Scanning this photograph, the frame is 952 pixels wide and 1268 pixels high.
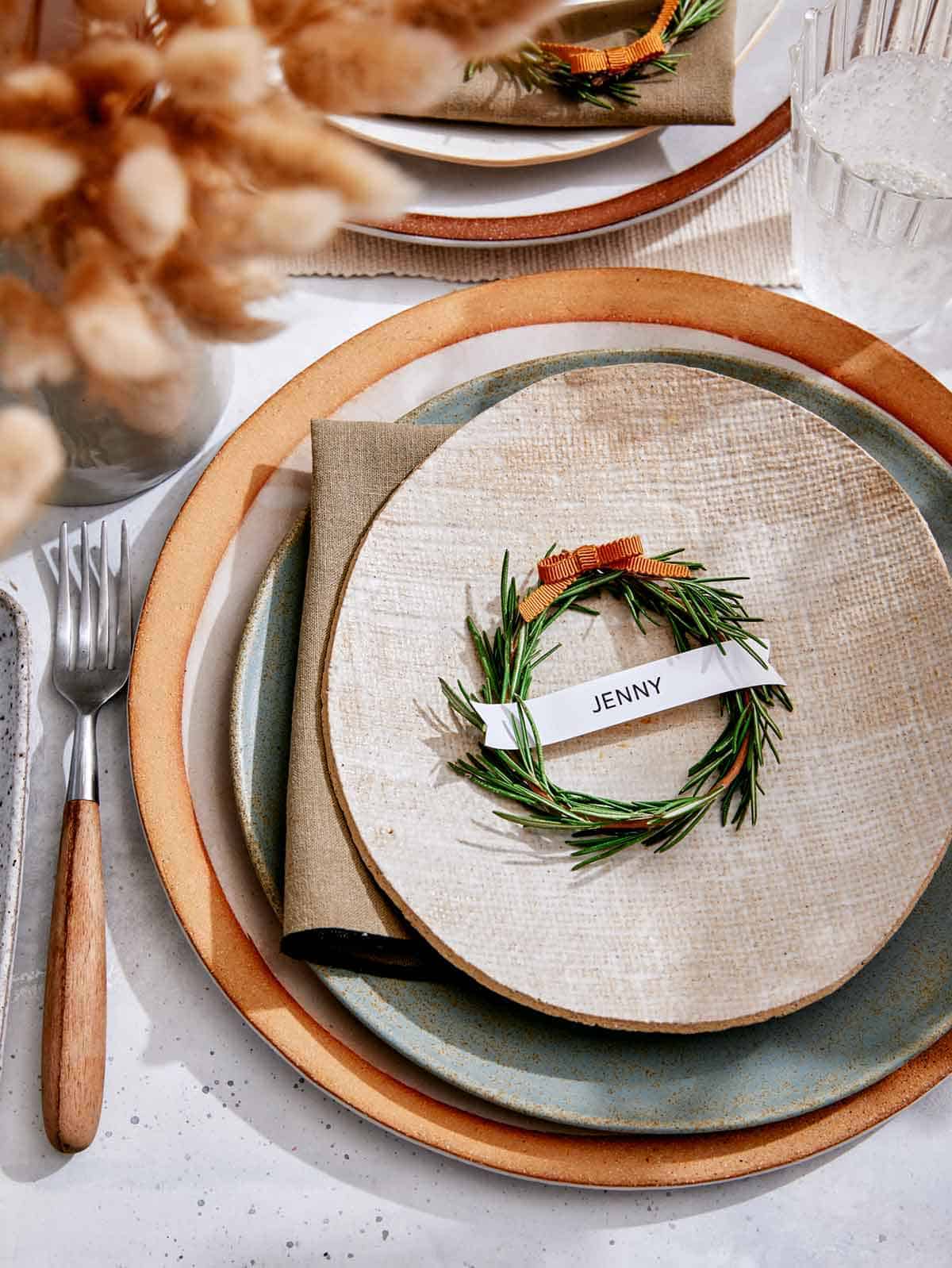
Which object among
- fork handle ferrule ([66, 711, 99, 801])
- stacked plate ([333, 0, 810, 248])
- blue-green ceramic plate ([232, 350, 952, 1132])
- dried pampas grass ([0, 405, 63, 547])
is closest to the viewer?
dried pampas grass ([0, 405, 63, 547])

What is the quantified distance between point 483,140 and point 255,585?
0.35 m

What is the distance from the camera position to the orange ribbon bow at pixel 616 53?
2.37ft

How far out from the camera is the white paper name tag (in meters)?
0.60

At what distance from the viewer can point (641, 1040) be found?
0.56 metres

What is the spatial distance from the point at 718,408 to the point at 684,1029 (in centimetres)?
36

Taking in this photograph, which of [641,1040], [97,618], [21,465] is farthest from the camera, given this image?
[97,618]

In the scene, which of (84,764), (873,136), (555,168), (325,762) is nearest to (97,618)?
(84,764)

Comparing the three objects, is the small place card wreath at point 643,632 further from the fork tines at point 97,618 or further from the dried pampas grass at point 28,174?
the dried pampas grass at point 28,174

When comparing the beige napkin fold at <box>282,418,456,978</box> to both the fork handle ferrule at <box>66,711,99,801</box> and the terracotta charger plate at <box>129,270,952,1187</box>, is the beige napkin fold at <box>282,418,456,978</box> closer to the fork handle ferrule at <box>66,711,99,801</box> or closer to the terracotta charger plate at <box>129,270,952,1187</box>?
the terracotta charger plate at <box>129,270,952,1187</box>

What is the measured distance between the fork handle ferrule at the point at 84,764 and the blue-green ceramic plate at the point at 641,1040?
11cm

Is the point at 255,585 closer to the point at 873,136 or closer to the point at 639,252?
the point at 639,252

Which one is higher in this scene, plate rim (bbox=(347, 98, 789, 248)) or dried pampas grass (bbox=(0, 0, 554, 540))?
plate rim (bbox=(347, 98, 789, 248))

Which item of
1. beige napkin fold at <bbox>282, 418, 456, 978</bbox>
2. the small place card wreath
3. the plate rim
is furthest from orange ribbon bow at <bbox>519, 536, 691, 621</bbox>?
the plate rim

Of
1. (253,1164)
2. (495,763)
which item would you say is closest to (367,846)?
(495,763)
